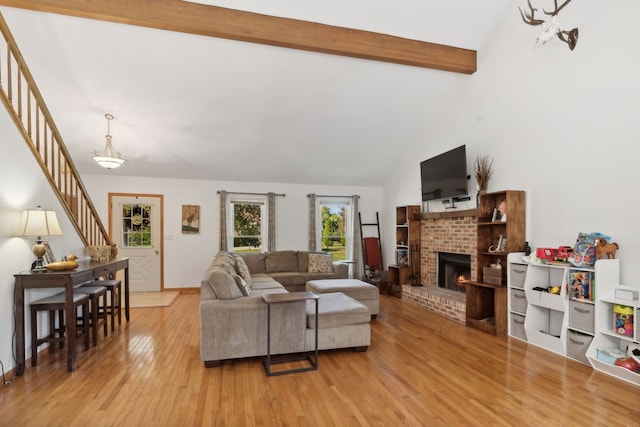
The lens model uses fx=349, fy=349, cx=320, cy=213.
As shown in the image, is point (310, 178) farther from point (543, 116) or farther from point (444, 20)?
point (543, 116)

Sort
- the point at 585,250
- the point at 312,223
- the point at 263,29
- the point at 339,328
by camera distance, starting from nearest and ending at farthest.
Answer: the point at 585,250, the point at 339,328, the point at 263,29, the point at 312,223

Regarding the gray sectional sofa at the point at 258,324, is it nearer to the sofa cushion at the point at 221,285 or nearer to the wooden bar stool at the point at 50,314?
the sofa cushion at the point at 221,285

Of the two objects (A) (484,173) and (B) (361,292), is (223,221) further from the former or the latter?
(A) (484,173)

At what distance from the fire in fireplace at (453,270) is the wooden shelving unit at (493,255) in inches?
23.6

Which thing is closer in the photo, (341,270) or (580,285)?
(580,285)

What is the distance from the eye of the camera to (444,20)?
4.41 metres

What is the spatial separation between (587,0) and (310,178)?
5.08 meters

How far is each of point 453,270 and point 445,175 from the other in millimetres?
1592

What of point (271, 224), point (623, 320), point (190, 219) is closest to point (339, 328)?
point (623, 320)

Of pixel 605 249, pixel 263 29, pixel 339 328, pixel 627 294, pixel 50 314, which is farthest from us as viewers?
pixel 263 29

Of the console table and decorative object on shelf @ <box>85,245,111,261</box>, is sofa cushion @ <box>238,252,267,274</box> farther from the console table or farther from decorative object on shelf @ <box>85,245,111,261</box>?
the console table

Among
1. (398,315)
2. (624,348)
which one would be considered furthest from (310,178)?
(624,348)

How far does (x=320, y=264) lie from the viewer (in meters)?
6.54

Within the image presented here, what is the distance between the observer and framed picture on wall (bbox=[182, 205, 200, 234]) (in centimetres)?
698
